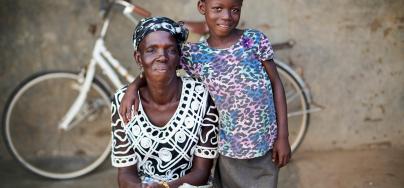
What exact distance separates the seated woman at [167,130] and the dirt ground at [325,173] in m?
1.72

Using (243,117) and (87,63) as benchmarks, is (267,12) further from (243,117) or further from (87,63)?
(243,117)

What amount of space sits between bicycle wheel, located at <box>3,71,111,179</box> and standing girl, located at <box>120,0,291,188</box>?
1.89 meters

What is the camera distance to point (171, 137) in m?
2.41

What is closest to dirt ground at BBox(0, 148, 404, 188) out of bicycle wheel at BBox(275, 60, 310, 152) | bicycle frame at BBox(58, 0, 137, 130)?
bicycle wheel at BBox(275, 60, 310, 152)

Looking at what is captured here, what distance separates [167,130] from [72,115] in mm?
1890

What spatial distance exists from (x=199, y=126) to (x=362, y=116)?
8.30 feet

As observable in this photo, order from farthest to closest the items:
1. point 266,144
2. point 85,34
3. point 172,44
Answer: point 85,34 < point 266,144 < point 172,44

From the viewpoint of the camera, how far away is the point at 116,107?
2.41 meters

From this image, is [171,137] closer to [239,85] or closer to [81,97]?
[239,85]

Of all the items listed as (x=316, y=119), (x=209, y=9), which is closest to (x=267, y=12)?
(x=316, y=119)

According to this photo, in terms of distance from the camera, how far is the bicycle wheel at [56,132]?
4230 mm

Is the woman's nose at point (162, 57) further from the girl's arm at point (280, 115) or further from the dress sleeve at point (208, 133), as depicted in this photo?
the girl's arm at point (280, 115)

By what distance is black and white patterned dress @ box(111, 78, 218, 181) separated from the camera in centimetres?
241

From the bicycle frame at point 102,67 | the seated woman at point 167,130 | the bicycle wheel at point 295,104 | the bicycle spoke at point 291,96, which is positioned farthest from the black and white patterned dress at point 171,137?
the bicycle spoke at point 291,96
